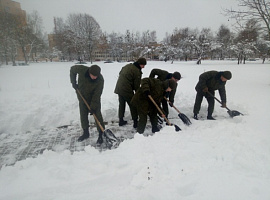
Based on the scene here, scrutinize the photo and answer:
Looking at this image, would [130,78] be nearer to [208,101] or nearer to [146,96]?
[146,96]

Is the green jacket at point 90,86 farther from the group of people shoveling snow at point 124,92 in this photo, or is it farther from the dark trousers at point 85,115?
the dark trousers at point 85,115

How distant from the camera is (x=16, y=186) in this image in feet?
6.90

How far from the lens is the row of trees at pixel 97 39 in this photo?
7.91 meters

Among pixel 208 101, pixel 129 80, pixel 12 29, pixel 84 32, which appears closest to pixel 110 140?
pixel 129 80

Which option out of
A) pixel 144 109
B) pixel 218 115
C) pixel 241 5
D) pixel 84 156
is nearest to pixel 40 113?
pixel 84 156

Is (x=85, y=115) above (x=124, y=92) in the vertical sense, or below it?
below

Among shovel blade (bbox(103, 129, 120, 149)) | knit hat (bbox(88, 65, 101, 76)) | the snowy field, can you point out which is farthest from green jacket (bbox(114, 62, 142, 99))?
the snowy field

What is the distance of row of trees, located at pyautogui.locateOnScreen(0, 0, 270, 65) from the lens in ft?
26.0

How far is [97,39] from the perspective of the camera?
29547 millimetres

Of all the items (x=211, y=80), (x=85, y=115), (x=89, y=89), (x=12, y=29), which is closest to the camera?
(x=89, y=89)

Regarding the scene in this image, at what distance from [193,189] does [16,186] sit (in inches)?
82.6

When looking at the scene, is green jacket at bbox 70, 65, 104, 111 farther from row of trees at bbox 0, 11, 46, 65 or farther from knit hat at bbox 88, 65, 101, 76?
row of trees at bbox 0, 11, 46, 65

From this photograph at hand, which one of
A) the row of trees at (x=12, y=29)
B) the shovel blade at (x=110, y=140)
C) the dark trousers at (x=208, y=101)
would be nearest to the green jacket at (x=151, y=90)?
the shovel blade at (x=110, y=140)

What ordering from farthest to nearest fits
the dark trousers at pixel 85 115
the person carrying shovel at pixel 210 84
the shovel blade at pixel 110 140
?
1. the person carrying shovel at pixel 210 84
2. the dark trousers at pixel 85 115
3. the shovel blade at pixel 110 140
